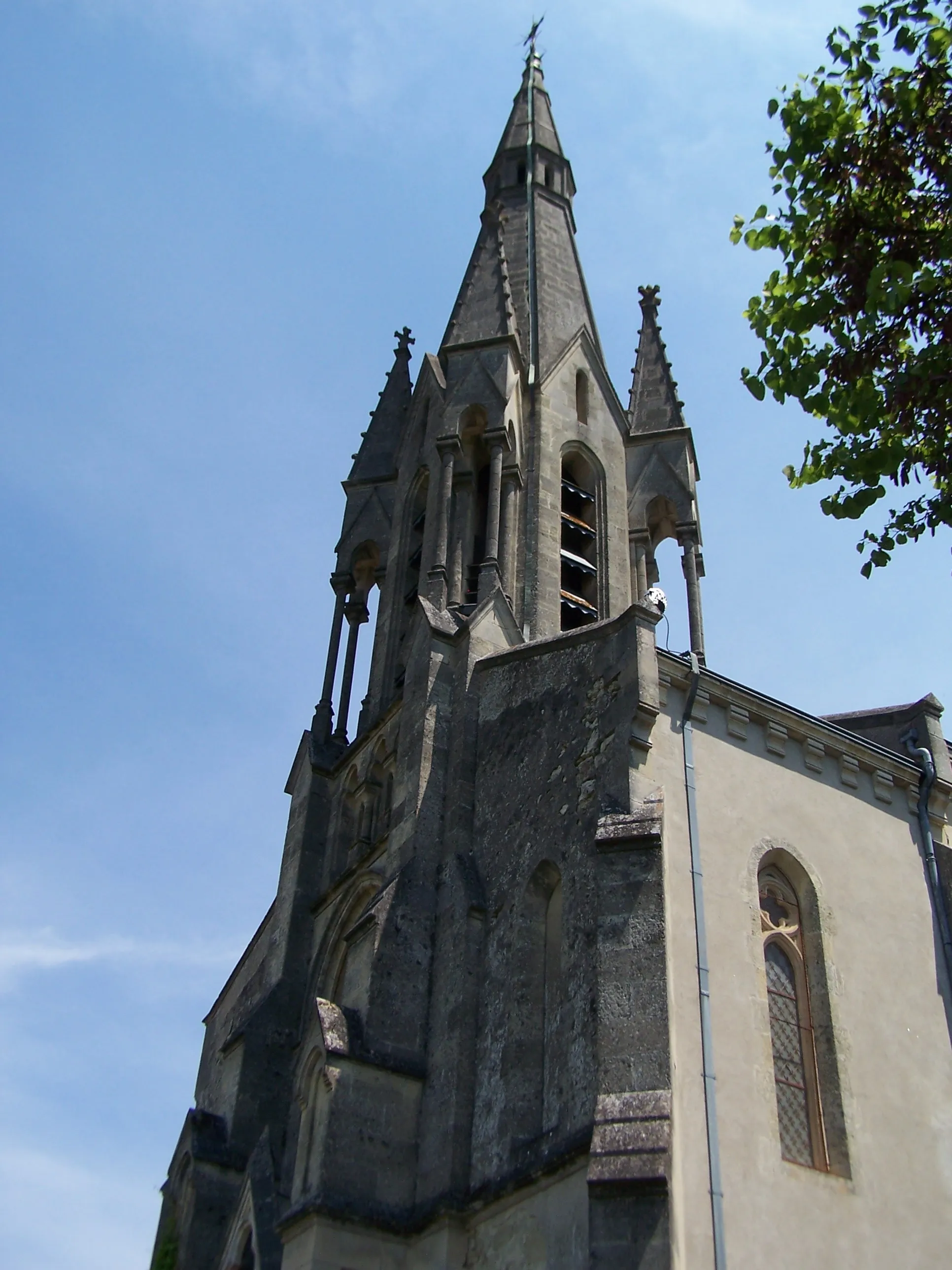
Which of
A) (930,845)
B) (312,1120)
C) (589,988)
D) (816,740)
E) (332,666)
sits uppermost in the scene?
(332,666)

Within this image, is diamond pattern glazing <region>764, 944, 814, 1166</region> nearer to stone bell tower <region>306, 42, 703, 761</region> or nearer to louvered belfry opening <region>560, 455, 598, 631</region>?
stone bell tower <region>306, 42, 703, 761</region>

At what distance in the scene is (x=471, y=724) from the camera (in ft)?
60.8

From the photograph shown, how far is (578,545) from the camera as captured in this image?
83.4 ft

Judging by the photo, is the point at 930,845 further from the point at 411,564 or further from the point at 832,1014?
the point at 411,564

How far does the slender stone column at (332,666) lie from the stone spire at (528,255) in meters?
4.66

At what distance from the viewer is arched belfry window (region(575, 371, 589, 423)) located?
26859mm

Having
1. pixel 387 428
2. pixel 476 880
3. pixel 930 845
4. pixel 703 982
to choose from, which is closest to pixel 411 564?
pixel 387 428

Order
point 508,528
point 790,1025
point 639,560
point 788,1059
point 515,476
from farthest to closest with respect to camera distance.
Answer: point 639,560, point 515,476, point 508,528, point 790,1025, point 788,1059

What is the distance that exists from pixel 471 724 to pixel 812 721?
4470mm

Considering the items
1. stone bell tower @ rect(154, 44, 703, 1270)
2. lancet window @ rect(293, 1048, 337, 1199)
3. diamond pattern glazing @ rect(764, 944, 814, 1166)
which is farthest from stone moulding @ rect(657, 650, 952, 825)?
lancet window @ rect(293, 1048, 337, 1199)

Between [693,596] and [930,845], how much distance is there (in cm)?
865

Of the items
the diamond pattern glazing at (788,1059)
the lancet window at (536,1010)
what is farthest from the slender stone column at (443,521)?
the diamond pattern glazing at (788,1059)

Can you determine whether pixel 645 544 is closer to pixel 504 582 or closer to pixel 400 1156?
pixel 504 582

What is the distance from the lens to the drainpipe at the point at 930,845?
16.0 meters
